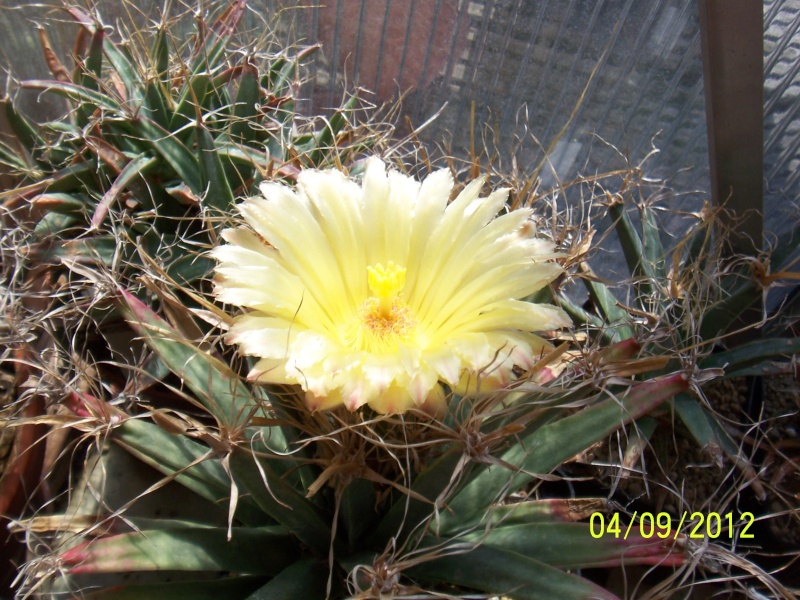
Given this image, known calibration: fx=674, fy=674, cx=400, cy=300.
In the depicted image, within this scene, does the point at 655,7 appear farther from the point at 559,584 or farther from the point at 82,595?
the point at 82,595

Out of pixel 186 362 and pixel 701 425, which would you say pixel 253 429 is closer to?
pixel 186 362

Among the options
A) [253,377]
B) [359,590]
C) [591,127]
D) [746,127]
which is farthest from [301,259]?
[591,127]

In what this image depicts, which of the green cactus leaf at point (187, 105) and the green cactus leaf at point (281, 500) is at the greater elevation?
the green cactus leaf at point (187, 105)

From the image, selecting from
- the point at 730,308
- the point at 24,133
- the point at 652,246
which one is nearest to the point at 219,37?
the point at 24,133

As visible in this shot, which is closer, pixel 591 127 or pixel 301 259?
pixel 301 259

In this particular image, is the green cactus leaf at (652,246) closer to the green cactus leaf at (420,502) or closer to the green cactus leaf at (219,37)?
the green cactus leaf at (420,502)

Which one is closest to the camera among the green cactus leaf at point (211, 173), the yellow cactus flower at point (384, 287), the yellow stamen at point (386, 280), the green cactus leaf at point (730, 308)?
the yellow cactus flower at point (384, 287)

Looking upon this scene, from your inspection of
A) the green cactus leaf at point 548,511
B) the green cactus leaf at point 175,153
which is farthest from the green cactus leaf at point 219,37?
the green cactus leaf at point 548,511
